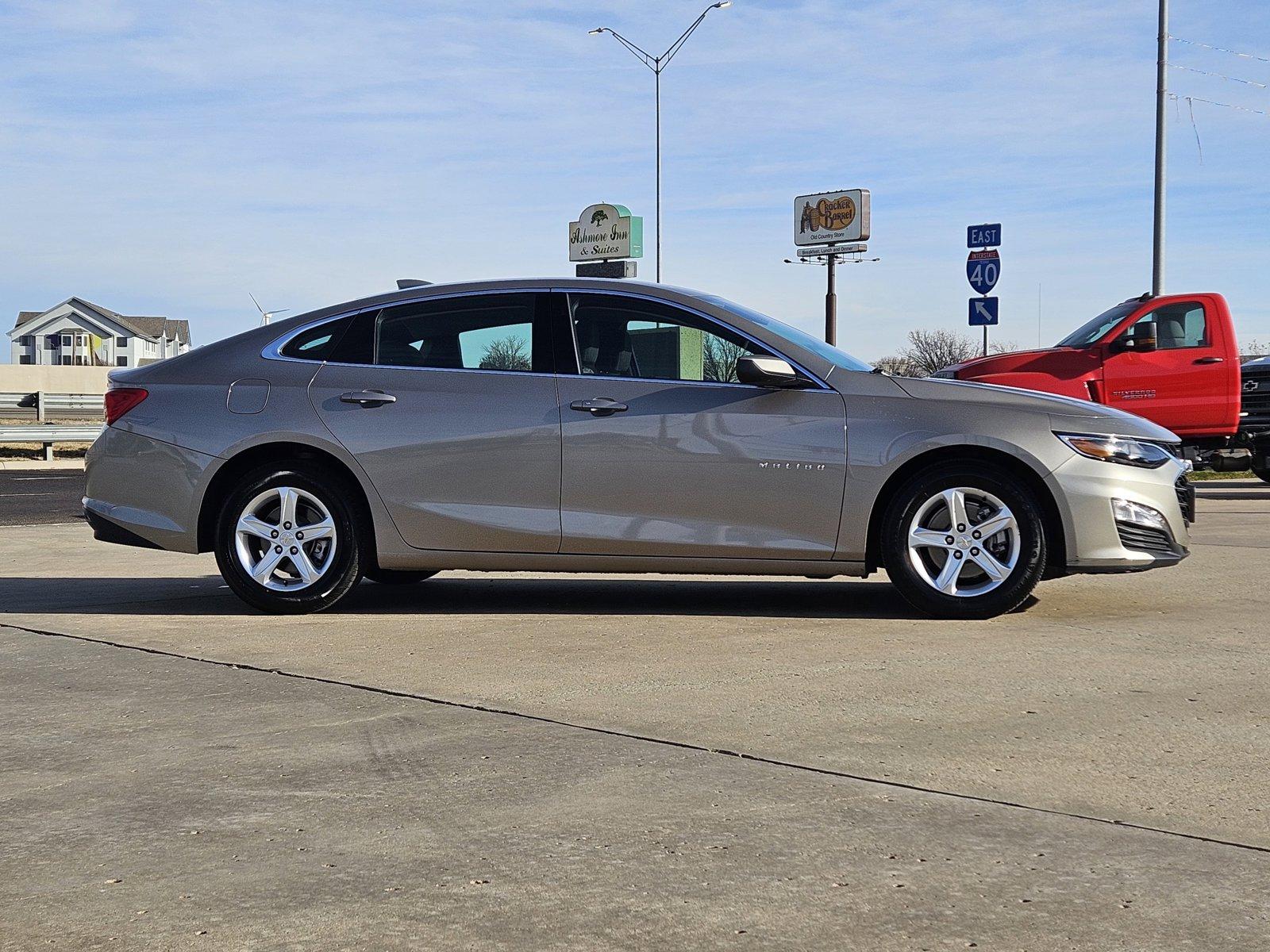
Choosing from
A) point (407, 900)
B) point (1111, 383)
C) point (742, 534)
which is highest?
point (1111, 383)

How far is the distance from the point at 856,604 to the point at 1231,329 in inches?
372

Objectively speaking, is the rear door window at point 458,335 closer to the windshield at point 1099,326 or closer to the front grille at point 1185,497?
the front grille at point 1185,497

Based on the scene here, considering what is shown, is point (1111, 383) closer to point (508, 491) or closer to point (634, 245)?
point (508, 491)

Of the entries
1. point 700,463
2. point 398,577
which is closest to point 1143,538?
point 700,463

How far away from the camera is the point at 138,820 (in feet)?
12.2

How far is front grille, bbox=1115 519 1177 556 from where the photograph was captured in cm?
681

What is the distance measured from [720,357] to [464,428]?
4.16 ft

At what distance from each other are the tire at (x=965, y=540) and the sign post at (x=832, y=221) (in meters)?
54.5

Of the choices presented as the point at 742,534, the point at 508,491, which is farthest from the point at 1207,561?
the point at 508,491

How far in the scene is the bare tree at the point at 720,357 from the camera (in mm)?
7020

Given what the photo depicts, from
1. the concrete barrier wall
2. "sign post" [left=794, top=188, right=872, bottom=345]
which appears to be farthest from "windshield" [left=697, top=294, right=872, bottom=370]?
the concrete barrier wall

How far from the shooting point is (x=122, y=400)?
741 cm

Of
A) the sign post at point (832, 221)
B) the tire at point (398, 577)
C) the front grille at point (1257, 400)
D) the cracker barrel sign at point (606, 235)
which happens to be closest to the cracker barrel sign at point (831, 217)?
the sign post at point (832, 221)

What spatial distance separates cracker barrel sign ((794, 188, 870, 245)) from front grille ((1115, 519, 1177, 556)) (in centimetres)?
5678
